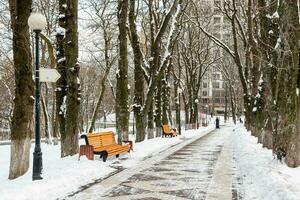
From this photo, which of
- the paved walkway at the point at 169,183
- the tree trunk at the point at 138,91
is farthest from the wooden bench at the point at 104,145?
the tree trunk at the point at 138,91

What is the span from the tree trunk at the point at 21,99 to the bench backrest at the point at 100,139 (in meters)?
3.58

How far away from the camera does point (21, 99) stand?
436 inches

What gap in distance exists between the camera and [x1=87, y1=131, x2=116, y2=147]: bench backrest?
48.6 feet

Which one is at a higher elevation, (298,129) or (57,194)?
(298,129)

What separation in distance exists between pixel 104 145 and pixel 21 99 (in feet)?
17.0

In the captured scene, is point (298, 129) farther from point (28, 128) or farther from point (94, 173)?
point (28, 128)

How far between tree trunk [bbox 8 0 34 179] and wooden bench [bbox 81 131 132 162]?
3.09 metres

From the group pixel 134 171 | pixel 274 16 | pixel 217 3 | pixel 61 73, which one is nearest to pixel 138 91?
pixel 61 73

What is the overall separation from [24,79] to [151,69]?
1484 centimetres

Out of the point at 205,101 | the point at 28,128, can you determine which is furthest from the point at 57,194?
the point at 205,101

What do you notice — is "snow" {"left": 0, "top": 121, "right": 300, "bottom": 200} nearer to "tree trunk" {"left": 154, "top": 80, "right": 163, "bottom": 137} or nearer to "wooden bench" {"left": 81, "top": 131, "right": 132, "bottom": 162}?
"wooden bench" {"left": 81, "top": 131, "right": 132, "bottom": 162}

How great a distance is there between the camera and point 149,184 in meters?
10.2

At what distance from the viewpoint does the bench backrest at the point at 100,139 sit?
48.6 ft

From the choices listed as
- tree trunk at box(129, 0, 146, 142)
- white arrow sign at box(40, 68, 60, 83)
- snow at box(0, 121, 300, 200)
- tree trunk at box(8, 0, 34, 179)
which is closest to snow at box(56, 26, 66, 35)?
tree trunk at box(8, 0, 34, 179)
